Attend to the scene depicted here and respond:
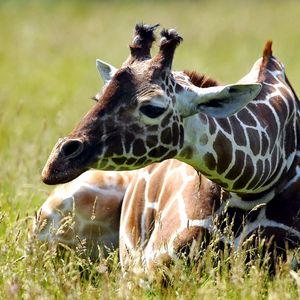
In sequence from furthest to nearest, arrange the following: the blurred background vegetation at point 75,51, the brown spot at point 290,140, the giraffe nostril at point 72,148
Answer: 1. the blurred background vegetation at point 75,51
2. the brown spot at point 290,140
3. the giraffe nostril at point 72,148

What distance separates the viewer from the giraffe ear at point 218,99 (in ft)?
17.1

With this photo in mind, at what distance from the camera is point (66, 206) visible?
6.93m

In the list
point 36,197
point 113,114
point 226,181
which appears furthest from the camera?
point 36,197

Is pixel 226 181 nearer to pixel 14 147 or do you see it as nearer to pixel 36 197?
pixel 36 197

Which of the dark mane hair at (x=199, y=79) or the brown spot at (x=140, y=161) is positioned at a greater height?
the dark mane hair at (x=199, y=79)

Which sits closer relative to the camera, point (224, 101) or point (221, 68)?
point (224, 101)

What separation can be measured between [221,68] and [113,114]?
1135cm

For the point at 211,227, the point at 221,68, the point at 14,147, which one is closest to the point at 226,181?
the point at 211,227

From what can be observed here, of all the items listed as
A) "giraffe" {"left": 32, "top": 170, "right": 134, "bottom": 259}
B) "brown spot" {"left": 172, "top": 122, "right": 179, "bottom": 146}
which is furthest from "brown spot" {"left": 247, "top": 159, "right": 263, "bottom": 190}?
"giraffe" {"left": 32, "top": 170, "right": 134, "bottom": 259}

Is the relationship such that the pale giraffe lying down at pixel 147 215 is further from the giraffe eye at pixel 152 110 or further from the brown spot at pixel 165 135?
the giraffe eye at pixel 152 110

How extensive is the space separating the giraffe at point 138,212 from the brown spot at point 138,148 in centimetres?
49

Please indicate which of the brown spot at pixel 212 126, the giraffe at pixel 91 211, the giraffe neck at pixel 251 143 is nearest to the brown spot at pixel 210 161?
the giraffe neck at pixel 251 143

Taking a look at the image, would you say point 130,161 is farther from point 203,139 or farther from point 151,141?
point 203,139

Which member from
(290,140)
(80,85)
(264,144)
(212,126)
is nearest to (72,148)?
(212,126)
